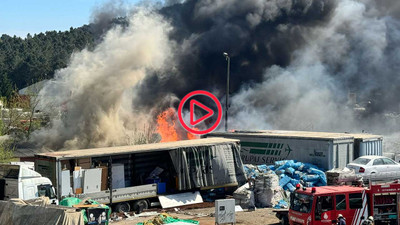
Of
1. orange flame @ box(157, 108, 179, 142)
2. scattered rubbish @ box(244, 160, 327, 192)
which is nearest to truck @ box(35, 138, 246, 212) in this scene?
scattered rubbish @ box(244, 160, 327, 192)

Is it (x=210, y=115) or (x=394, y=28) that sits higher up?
(x=394, y=28)

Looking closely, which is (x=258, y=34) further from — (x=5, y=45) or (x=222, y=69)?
(x=5, y=45)

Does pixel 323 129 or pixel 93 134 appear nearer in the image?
pixel 93 134

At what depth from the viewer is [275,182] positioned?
23172 millimetres

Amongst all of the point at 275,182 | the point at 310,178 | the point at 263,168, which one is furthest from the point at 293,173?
the point at 275,182

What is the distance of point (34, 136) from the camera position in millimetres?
40750

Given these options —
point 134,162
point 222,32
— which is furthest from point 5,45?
point 134,162

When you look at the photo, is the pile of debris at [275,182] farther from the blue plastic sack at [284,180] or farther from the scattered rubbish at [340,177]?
the scattered rubbish at [340,177]

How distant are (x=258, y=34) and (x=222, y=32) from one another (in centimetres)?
400

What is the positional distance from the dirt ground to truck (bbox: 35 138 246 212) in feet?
3.87

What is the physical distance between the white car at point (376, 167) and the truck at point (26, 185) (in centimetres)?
1341

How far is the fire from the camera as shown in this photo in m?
42.2
